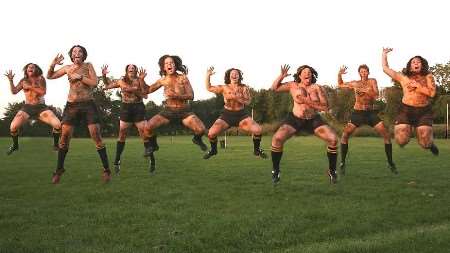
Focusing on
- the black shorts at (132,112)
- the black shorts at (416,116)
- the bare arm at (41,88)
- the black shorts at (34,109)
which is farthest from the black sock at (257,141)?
the bare arm at (41,88)

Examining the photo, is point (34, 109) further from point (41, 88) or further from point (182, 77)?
point (182, 77)

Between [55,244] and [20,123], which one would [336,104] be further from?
[55,244]

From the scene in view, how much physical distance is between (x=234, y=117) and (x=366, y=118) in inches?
195

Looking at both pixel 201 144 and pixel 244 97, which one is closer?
pixel 244 97

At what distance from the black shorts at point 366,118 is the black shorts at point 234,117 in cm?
446

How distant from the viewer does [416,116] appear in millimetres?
13008

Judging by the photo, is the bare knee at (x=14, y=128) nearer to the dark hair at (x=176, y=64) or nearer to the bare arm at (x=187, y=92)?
the dark hair at (x=176, y=64)

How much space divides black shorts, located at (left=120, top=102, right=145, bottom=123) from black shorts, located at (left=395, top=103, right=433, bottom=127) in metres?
7.77

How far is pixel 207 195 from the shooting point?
12.6m

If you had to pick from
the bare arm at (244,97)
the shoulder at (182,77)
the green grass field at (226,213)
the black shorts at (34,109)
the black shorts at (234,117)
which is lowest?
the green grass field at (226,213)

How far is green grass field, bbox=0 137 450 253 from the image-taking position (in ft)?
26.3

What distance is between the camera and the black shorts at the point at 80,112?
12.8 metres

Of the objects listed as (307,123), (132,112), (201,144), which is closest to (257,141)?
(201,144)

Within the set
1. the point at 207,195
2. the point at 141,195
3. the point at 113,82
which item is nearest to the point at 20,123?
the point at 113,82
